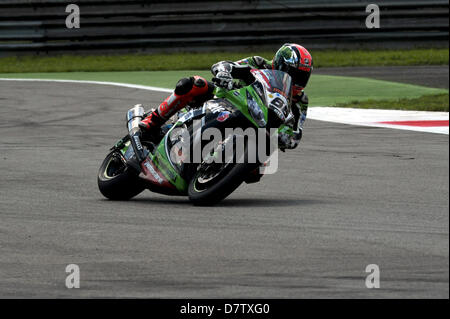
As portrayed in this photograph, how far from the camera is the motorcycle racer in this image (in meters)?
7.53

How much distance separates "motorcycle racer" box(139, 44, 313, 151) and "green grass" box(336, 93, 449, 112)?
21.5 ft

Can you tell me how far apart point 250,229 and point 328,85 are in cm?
1134

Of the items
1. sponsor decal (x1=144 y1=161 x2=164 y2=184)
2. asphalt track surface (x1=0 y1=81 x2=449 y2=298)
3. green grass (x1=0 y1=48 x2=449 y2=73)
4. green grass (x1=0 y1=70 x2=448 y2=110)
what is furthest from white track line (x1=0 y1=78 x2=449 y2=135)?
green grass (x1=0 y1=48 x2=449 y2=73)

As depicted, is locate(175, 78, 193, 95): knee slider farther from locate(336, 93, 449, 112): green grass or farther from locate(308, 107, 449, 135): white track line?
locate(336, 93, 449, 112): green grass

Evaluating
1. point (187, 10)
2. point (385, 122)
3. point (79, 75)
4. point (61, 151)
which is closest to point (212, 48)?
point (187, 10)

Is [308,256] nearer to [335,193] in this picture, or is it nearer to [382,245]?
[382,245]

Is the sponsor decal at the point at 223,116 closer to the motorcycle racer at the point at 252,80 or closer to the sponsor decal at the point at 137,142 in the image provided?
the motorcycle racer at the point at 252,80

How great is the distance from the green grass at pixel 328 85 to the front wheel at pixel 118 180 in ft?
23.6

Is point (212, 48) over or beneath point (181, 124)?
over

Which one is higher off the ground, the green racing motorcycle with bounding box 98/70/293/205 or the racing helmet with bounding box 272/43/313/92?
the racing helmet with bounding box 272/43/313/92

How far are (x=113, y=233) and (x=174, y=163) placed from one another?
1153 mm

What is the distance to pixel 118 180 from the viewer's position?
805 cm

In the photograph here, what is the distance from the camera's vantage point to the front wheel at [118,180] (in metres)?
8.03
